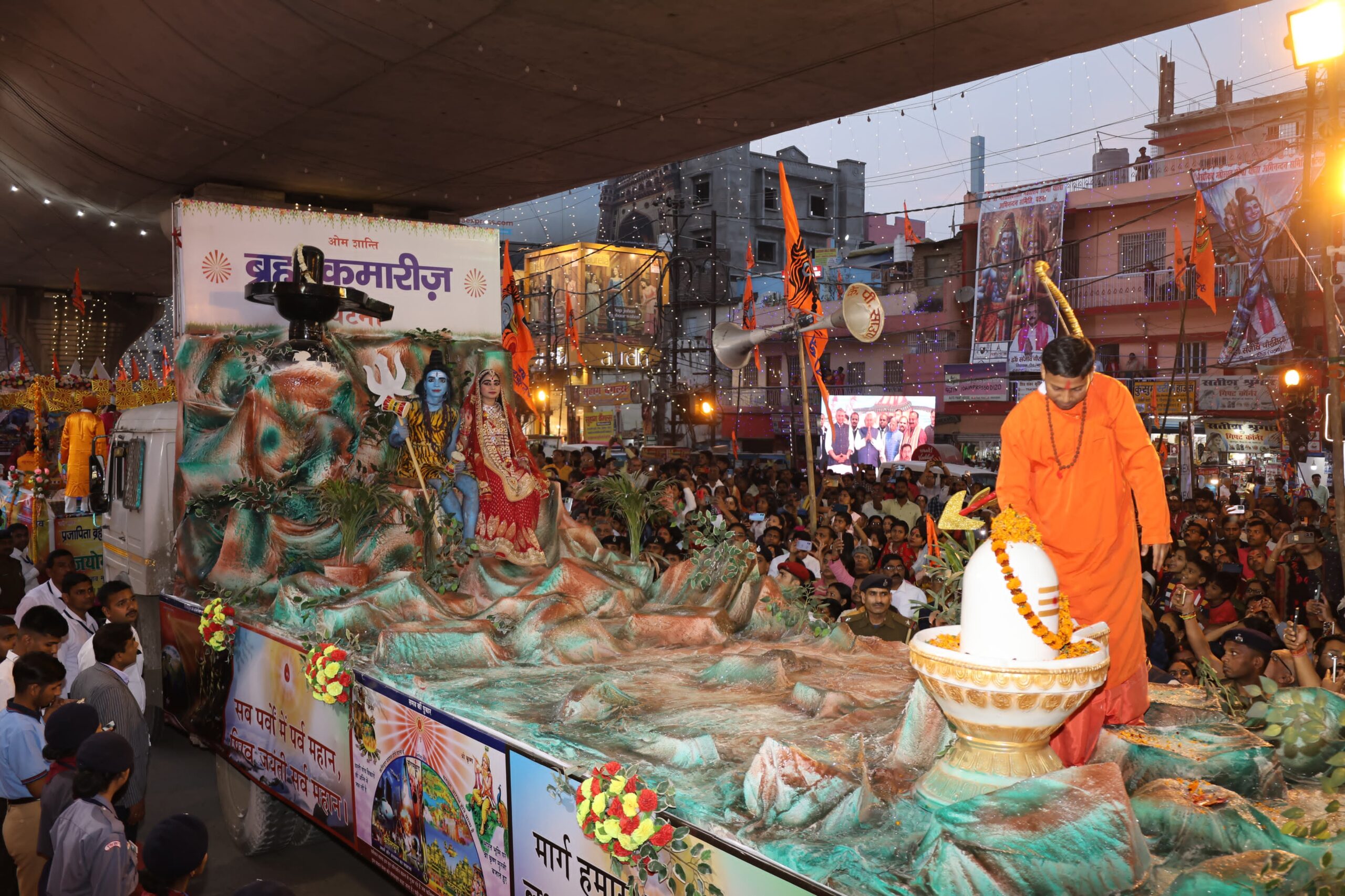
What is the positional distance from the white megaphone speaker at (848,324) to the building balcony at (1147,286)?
48.2ft

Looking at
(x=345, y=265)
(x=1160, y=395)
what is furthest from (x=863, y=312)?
(x=1160, y=395)

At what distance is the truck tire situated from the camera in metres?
6.02

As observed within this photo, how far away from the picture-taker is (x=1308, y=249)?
14102mm

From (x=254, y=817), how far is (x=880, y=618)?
160 inches

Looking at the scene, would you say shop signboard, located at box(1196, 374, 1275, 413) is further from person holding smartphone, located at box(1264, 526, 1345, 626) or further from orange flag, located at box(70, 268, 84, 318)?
orange flag, located at box(70, 268, 84, 318)

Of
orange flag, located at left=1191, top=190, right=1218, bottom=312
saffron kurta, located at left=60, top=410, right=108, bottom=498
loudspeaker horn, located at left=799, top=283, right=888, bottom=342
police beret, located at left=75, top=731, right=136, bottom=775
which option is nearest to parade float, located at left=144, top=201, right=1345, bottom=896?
police beret, located at left=75, top=731, right=136, bottom=775

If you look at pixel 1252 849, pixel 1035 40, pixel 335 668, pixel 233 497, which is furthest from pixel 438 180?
pixel 1252 849

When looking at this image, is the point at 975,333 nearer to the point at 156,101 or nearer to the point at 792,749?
the point at 156,101

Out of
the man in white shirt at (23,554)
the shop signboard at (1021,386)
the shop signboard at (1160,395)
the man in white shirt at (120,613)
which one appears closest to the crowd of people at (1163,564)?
Result: the man in white shirt at (120,613)

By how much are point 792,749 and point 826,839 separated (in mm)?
335

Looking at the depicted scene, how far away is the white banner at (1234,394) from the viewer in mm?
21172

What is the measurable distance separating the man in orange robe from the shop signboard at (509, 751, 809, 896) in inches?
60.0

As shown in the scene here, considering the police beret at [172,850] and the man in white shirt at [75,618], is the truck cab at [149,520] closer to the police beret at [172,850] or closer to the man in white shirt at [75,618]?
the man in white shirt at [75,618]

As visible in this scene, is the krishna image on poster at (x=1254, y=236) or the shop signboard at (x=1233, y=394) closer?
the shop signboard at (x=1233, y=394)
